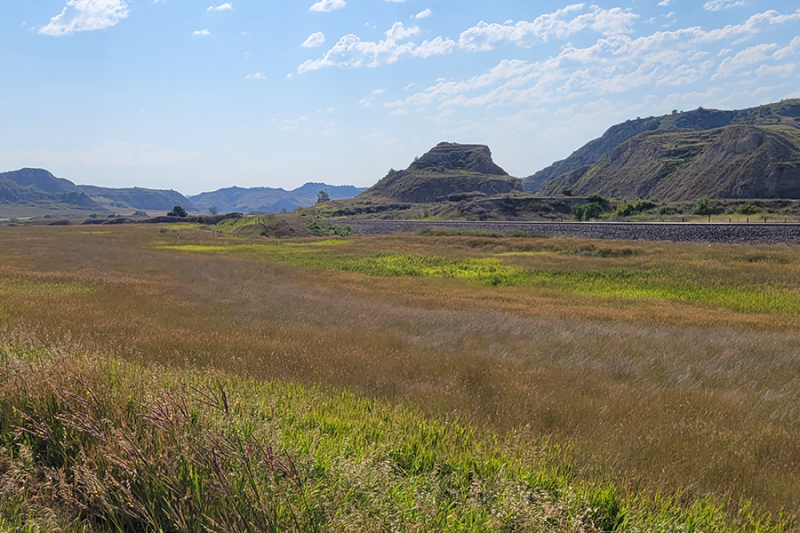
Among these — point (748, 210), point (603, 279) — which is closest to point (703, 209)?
point (748, 210)

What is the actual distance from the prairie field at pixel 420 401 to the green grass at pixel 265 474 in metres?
0.03

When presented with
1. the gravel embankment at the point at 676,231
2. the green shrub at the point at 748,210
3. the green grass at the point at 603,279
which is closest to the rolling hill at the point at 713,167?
the green shrub at the point at 748,210

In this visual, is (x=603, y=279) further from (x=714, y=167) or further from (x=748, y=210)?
(x=714, y=167)

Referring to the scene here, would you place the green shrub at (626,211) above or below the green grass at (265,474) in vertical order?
above

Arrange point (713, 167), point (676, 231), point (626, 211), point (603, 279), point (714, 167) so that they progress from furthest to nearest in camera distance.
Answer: point (713, 167) < point (714, 167) < point (626, 211) < point (676, 231) < point (603, 279)

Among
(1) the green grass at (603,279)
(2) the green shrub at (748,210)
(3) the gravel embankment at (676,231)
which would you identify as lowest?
(1) the green grass at (603,279)

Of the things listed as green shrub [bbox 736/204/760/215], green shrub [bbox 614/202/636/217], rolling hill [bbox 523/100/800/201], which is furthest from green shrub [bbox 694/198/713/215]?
rolling hill [bbox 523/100/800/201]

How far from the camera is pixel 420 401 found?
223 inches

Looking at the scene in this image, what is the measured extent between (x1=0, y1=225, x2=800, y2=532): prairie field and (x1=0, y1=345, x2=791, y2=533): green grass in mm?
26

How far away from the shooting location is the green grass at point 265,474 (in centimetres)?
264

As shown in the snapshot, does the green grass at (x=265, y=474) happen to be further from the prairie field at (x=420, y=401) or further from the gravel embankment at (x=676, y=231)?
the gravel embankment at (x=676, y=231)

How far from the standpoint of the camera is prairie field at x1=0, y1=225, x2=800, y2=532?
295cm

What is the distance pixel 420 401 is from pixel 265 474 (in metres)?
3.02

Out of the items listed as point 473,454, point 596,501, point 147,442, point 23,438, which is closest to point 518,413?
point 473,454
